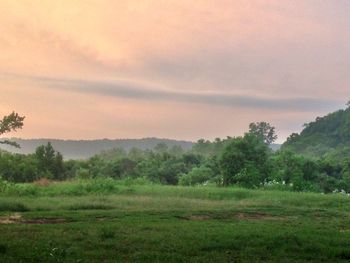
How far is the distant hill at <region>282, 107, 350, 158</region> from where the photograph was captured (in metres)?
Answer: 88.0

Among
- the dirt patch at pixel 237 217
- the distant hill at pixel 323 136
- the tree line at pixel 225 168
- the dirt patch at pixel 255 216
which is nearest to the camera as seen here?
the dirt patch at pixel 237 217

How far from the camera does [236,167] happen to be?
1565 inches

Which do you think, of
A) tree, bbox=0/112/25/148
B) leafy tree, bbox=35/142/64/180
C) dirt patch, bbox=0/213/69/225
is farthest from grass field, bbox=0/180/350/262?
leafy tree, bbox=35/142/64/180

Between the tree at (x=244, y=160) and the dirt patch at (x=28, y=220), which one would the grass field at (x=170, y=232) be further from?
the tree at (x=244, y=160)

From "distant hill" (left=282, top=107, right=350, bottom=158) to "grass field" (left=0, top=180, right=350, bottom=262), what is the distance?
6530 cm

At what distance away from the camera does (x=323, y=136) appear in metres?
93.2

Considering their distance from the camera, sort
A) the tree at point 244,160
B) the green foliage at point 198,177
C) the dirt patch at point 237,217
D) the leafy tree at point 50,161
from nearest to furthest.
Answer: the dirt patch at point 237,217 → the tree at point 244,160 → the green foliage at point 198,177 → the leafy tree at point 50,161

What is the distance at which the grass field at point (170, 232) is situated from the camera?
Answer: 11117 millimetres

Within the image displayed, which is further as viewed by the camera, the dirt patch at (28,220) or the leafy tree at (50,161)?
the leafy tree at (50,161)

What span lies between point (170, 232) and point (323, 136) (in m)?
83.8

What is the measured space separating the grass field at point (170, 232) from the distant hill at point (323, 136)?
65302mm

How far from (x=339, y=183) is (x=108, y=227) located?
36405 millimetres

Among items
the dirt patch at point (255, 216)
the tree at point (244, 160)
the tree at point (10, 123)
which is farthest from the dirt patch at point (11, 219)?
the tree at point (244, 160)

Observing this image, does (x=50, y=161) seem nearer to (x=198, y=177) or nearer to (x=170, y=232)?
(x=198, y=177)
